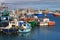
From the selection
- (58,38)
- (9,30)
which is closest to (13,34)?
(9,30)

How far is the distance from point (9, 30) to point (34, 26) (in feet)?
17.2

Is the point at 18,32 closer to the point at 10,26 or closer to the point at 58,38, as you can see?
the point at 10,26

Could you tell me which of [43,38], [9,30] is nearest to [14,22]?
[9,30]

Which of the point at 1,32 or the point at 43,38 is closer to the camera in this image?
the point at 43,38

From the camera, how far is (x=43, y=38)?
17.7 meters

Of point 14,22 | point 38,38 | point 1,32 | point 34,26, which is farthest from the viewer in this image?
point 34,26

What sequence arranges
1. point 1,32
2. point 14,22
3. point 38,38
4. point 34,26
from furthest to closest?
1. point 34,26
2. point 14,22
3. point 1,32
4. point 38,38

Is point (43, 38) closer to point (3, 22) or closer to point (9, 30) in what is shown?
point (9, 30)

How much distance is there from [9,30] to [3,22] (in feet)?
7.08

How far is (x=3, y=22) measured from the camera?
20297mm

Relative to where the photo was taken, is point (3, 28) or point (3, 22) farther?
point (3, 22)

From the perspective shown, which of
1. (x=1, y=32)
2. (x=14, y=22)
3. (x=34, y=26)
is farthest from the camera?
(x=34, y=26)

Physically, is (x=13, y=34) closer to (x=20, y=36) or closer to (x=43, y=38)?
(x=20, y=36)

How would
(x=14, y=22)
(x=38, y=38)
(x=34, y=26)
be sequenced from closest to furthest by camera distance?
1. (x=38, y=38)
2. (x=14, y=22)
3. (x=34, y=26)
